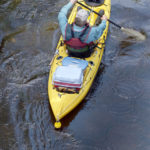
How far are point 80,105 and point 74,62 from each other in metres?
0.96

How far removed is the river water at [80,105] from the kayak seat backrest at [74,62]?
0.81 m

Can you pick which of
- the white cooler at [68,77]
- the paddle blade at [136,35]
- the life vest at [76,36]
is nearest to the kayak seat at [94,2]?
the paddle blade at [136,35]

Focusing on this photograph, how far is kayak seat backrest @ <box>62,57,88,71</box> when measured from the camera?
160 inches

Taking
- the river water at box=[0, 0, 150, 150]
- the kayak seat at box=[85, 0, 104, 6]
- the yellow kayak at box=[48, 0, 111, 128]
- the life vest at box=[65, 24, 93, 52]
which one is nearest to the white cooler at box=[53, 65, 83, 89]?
the yellow kayak at box=[48, 0, 111, 128]

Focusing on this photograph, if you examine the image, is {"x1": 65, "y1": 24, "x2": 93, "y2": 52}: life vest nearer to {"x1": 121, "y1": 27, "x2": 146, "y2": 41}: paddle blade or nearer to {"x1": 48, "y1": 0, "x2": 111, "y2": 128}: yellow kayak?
{"x1": 48, "y1": 0, "x2": 111, "y2": 128}: yellow kayak

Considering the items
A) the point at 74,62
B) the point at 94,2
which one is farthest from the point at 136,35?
the point at 74,62

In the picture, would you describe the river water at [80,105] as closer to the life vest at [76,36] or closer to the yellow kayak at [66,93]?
the yellow kayak at [66,93]

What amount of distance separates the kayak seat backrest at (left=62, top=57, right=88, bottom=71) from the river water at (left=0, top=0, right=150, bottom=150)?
0.81 meters

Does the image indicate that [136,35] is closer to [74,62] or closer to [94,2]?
[94,2]

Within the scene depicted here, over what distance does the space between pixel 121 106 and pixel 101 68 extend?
3.98ft

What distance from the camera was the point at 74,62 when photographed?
4.11 m

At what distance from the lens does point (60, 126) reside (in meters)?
3.74

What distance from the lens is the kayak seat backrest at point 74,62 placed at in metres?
4.05

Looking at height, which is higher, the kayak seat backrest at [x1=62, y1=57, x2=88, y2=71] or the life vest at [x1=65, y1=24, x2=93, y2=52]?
the life vest at [x1=65, y1=24, x2=93, y2=52]
